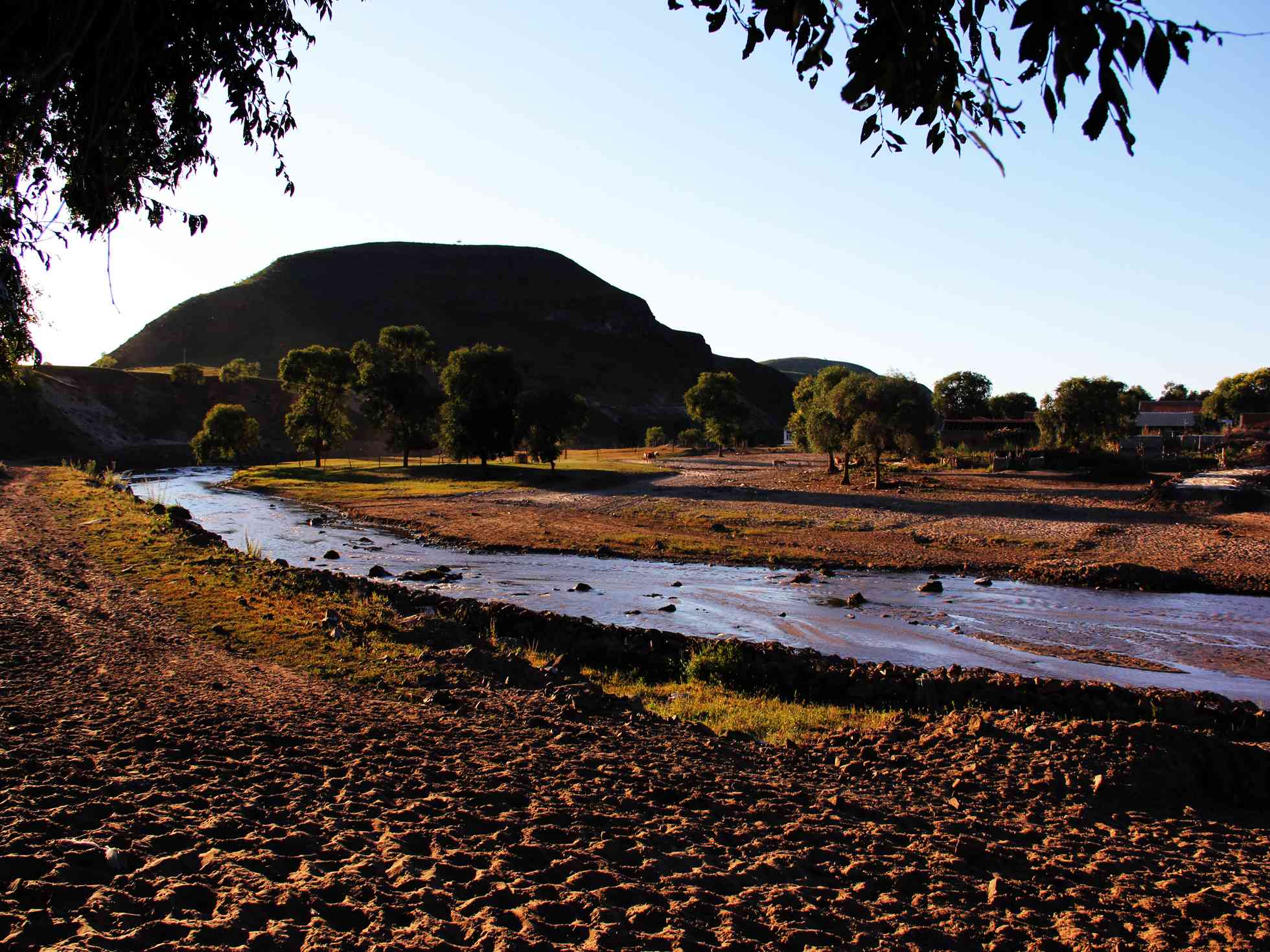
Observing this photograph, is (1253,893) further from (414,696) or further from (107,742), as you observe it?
(107,742)

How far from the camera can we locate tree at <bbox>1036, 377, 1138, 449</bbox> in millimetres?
72000

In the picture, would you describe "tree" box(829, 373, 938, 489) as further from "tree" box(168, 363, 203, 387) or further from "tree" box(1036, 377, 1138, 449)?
"tree" box(168, 363, 203, 387)

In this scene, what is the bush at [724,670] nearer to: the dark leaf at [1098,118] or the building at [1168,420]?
the dark leaf at [1098,118]

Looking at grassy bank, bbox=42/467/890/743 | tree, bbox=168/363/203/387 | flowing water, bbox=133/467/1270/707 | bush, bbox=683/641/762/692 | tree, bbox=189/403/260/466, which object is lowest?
flowing water, bbox=133/467/1270/707

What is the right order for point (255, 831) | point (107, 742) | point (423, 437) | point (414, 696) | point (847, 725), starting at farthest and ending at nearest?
point (423, 437) → point (847, 725) → point (414, 696) → point (107, 742) → point (255, 831)

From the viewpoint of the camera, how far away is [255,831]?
5.73m

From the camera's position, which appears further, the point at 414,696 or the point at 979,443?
the point at 979,443

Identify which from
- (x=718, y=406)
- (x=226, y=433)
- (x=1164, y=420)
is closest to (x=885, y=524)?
(x=718, y=406)

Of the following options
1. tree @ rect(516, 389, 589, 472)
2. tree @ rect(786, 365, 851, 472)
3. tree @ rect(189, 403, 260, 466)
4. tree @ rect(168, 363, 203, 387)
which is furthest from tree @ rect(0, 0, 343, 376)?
tree @ rect(168, 363, 203, 387)

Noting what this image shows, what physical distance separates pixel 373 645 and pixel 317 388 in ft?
255

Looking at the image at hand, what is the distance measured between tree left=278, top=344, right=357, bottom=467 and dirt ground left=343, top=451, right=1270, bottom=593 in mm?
33306

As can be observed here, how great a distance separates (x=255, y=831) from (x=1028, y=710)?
407 inches

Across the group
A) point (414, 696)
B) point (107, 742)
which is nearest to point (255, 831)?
point (107, 742)

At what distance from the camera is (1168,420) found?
12688 centimetres
